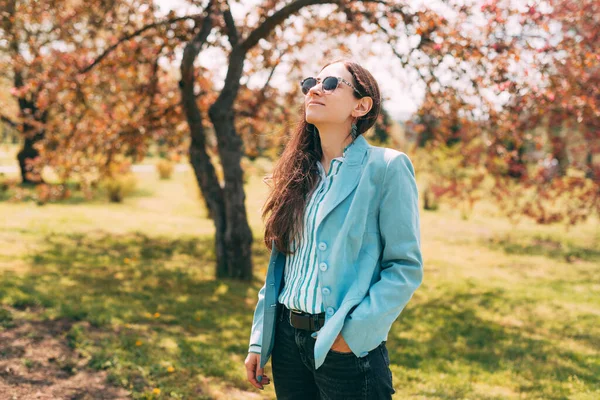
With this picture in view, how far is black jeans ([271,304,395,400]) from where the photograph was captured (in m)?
1.96

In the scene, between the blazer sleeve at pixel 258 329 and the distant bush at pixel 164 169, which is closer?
the blazer sleeve at pixel 258 329

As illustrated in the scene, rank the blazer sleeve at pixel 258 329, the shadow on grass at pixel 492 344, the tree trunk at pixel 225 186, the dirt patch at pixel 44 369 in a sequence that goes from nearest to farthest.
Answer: the blazer sleeve at pixel 258 329 < the dirt patch at pixel 44 369 < the shadow on grass at pixel 492 344 < the tree trunk at pixel 225 186

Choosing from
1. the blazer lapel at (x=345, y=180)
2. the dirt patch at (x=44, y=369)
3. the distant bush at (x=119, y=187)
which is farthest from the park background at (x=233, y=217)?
the distant bush at (x=119, y=187)

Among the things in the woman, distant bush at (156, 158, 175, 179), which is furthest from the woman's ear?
distant bush at (156, 158, 175, 179)

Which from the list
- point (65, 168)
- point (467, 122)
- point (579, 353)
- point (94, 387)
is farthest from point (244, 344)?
point (65, 168)

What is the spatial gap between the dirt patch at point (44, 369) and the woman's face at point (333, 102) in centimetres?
284

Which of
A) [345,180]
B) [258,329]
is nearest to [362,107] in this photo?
[345,180]

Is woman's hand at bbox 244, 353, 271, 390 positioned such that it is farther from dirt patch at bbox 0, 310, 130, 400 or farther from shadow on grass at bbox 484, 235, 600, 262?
shadow on grass at bbox 484, 235, 600, 262

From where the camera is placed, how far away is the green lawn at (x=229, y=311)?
4.71m

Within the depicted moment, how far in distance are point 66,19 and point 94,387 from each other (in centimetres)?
596

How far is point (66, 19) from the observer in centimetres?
814

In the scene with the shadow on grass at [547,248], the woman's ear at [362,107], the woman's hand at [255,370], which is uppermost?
the woman's ear at [362,107]

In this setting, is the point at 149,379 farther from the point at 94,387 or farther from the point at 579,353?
the point at 579,353

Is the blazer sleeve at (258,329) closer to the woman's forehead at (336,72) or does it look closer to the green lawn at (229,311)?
the woman's forehead at (336,72)
